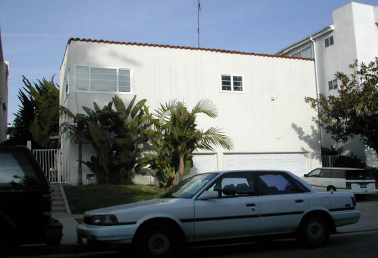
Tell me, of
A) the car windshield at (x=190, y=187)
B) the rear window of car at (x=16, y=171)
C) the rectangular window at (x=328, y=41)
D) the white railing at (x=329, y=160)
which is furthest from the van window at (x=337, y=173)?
the rear window of car at (x=16, y=171)

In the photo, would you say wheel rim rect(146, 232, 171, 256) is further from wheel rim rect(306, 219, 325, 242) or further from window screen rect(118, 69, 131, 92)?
window screen rect(118, 69, 131, 92)

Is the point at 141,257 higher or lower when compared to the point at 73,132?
lower

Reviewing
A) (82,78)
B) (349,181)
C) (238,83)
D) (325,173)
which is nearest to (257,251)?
(349,181)

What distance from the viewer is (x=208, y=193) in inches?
264

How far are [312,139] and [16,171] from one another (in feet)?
59.8

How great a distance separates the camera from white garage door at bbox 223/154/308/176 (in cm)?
1994

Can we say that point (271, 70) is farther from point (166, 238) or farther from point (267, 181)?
point (166, 238)

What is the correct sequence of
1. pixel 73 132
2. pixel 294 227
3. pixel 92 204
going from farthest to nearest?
pixel 73 132, pixel 92 204, pixel 294 227

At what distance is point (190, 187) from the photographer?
7.33m

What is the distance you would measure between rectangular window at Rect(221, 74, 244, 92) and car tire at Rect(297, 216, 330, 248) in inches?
520

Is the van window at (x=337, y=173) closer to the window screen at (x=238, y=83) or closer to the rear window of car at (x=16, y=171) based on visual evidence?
the window screen at (x=238, y=83)

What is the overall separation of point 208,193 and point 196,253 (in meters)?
1.44

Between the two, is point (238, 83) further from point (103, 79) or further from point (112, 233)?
point (112, 233)

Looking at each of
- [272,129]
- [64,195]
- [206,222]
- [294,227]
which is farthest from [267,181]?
[272,129]
